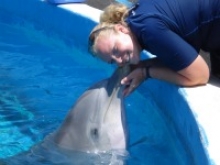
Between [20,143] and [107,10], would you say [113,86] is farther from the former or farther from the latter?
[20,143]

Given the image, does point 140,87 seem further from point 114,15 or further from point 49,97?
point 114,15

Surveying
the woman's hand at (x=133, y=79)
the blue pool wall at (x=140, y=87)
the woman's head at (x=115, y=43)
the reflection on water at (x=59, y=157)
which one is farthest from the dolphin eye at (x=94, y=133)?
the blue pool wall at (x=140, y=87)

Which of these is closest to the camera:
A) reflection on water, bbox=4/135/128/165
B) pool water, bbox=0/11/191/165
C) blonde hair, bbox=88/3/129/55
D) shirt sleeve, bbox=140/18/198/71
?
shirt sleeve, bbox=140/18/198/71

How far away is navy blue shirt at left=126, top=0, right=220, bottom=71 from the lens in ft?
9.59

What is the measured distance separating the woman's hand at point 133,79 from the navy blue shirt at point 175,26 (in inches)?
7.1

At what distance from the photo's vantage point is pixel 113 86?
10.0 feet

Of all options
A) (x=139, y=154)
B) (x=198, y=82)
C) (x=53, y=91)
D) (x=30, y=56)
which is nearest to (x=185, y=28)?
(x=198, y=82)

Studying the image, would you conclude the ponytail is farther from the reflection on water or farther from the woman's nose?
the reflection on water

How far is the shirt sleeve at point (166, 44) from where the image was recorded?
2908 millimetres

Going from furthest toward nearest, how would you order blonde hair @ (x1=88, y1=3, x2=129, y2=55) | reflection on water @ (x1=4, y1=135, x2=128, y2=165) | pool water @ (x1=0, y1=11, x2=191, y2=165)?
pool water @ (x1=0, y1=11, x2=191, y2=165) → reflection on water @ (x1=4, y1=135, x2=128, y2=165) → blonde hair @ (x1=88, y1=3, x2=129, y2=55)

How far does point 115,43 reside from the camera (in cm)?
295

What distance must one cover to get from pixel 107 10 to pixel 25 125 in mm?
1455

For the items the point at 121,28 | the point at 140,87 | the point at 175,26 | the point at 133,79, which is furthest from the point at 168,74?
the point at 140,87

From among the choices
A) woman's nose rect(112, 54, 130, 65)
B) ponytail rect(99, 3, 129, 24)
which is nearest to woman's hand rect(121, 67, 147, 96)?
woman's nose rect(112, 54, 130, 65)
